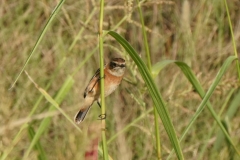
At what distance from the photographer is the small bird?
3.01 metres

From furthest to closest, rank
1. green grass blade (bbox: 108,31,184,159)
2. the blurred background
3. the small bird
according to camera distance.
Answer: the blurred background, the small bird, green grass blade (bbox: 108,31,184,159)

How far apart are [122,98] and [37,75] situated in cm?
104

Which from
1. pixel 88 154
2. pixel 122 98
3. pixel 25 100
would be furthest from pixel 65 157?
pixel 122 98

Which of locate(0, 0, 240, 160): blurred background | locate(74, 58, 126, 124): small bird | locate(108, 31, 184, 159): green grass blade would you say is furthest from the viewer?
locate(0, 0, 240, 160): blurred background

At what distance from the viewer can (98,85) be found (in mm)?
3047

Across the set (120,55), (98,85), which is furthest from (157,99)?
(120,55)

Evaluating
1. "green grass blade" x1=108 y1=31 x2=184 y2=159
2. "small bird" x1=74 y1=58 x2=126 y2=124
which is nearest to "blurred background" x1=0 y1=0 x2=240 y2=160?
"small bird" x1=74 y1=58 x2=126 y2=124

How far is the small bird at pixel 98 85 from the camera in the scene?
9.87 feet

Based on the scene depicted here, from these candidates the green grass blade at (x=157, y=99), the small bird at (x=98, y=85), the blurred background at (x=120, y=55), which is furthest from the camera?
the blurred background at (x=120, y=55)

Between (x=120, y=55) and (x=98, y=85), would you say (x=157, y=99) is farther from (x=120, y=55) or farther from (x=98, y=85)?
(x=120, y=55)

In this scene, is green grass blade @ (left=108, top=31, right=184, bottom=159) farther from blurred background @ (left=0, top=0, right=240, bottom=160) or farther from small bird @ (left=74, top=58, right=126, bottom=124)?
blurred background @ (left=0, top=0, right=240, bottom=160)

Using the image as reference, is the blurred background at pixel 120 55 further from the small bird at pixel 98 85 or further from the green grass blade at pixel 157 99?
the green grass blade at pixel 157 99

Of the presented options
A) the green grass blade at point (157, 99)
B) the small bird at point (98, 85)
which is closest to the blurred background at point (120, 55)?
the small bird at point (98, 85)

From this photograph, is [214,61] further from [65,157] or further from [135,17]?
[65,157]
